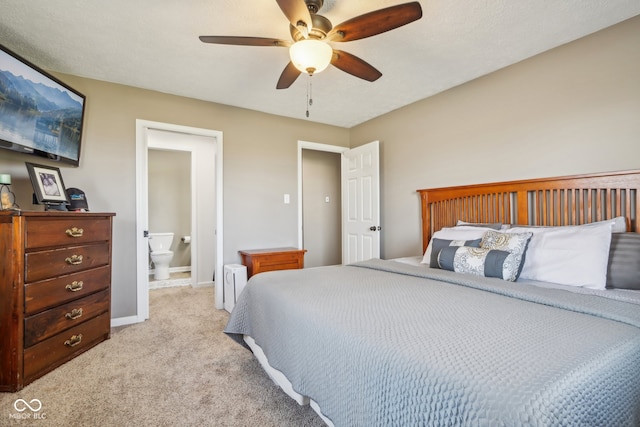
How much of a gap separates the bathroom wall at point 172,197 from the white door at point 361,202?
3206 mm

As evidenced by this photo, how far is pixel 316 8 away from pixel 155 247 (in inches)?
184

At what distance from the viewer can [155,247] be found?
5074mm

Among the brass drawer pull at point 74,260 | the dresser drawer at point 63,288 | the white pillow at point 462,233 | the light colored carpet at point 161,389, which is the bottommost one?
the light colored carpet at point 161,389

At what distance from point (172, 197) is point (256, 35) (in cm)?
425

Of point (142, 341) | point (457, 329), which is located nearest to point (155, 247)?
point (142, 341)

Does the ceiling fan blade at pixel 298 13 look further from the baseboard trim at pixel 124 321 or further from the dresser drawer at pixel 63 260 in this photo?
the baseboard trim at pixel 124 321

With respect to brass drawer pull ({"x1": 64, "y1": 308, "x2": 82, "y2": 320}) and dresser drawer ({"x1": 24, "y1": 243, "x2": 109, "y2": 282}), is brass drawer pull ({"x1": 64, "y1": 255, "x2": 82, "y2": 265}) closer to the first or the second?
dresser drawer ({"x1": 24, "y1": 243, "x2": 109, "y2": 282})

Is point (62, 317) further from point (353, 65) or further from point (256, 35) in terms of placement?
point (353, 65)

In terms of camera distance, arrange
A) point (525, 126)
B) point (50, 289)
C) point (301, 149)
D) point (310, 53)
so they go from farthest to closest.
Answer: point (301, 149) → point (525, 126) → point (50, 289) → point (310, 53)

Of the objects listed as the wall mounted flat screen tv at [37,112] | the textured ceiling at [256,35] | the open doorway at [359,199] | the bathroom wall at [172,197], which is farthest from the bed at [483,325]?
the bathroom wall at [172,197]

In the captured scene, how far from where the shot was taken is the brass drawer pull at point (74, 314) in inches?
86.1

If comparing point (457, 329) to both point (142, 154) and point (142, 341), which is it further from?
point (142, 154)

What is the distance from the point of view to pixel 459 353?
0.88 metres

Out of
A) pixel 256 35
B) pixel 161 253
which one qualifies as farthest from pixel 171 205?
pixel 256 35
